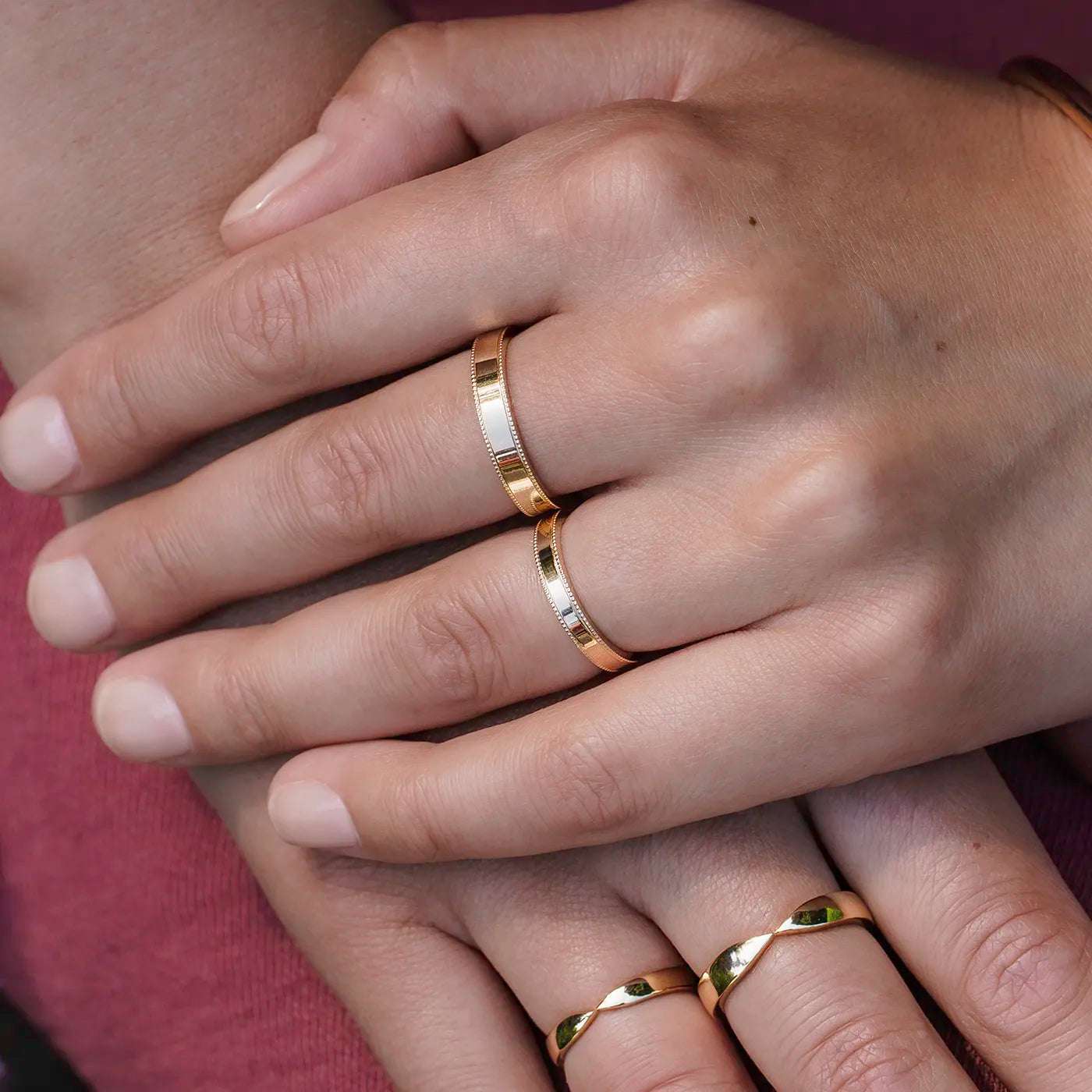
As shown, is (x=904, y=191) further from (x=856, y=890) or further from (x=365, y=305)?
(x=856, y=890)

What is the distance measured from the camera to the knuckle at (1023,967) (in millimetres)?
732

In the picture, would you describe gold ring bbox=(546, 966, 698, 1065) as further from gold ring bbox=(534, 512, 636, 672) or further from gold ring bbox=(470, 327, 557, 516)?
gold ring bbox=(470, 327, 557, 516)

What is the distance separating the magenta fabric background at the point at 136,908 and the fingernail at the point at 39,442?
0.19 metres

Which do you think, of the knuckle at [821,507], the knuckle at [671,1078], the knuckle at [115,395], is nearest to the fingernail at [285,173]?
the knuckle at [115,395]

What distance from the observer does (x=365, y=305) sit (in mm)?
759

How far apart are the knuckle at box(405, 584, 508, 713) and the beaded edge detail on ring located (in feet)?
1.60

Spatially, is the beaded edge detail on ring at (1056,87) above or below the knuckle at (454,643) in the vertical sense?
above

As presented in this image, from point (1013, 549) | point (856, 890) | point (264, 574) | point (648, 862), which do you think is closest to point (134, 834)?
point (264, 574)

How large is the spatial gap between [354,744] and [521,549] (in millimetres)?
177

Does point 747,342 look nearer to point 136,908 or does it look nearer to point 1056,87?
point 1056,87

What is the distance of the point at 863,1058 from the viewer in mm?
721

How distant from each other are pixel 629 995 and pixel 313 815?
0.23 m

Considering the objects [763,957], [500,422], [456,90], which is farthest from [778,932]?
[456,90]

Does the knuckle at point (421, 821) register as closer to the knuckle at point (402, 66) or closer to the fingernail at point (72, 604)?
the fingernail at point (72, 604)
